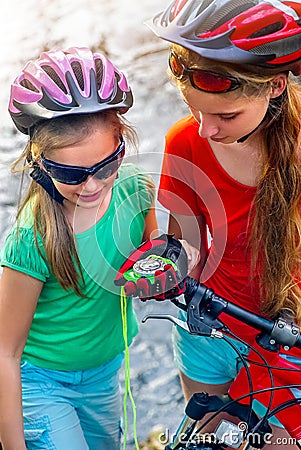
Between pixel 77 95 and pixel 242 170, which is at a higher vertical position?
pixel 77 95

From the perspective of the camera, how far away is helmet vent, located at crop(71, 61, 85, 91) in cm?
257

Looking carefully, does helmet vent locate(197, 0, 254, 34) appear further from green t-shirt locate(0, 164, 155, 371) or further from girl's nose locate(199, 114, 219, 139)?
green t-shirt locate(0, 164, 155, 371)

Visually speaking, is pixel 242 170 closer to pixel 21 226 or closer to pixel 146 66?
pixel 21 226

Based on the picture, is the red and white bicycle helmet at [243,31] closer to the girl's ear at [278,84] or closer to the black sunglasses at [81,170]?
the girl's ear at [278,84]

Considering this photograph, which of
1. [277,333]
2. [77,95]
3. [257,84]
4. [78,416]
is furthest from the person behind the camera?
[78,416]

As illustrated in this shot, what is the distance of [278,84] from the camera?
2.45 meters

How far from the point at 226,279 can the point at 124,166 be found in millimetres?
557

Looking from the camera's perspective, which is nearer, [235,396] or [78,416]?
[235,396]

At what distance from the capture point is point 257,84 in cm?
237

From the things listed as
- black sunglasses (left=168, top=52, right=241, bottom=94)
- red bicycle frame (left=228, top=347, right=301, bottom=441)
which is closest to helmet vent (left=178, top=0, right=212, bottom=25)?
black sunglasses (left=168, top=52, right=241, bottom=94)

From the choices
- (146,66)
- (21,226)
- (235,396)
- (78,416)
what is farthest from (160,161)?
(146,66)

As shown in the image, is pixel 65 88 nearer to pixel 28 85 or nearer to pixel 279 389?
pixel 28 85

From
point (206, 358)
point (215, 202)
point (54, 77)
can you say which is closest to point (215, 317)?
point (215, 202)

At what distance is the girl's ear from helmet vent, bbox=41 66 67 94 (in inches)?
26.3
